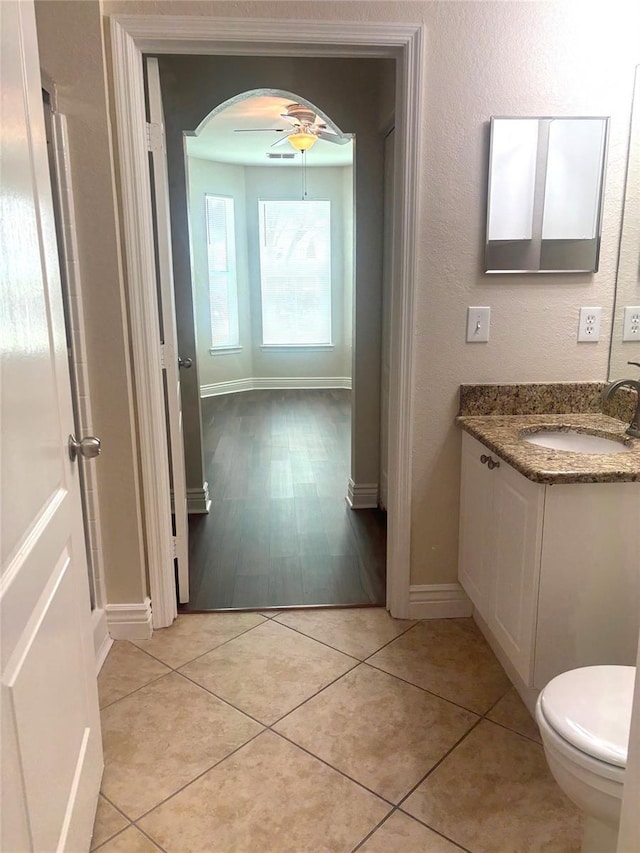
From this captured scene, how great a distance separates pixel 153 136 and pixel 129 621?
1811 mm

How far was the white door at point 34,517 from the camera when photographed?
1.03 meters

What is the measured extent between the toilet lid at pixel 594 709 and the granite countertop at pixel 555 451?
509 mm

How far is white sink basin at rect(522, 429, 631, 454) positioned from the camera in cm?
215

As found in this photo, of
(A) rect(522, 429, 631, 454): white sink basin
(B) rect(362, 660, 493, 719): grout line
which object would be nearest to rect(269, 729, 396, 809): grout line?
(B) rect(362, 660, 493, 719): grout line

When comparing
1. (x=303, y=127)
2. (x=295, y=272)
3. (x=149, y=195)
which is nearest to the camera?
(x=149, y=195)

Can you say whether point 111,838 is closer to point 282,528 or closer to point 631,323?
point 282,528

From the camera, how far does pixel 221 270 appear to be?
24.4ft

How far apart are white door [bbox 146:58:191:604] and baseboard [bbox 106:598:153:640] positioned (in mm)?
233

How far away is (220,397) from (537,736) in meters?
6.04

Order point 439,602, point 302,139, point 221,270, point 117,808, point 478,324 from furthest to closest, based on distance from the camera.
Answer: point 221,270, point 302,139, point 439,602, point 478,324, point 117,808

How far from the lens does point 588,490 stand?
1755 millimetres

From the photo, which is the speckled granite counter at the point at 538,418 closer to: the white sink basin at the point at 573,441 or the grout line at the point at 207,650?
the white sink basin at the point at 573,441

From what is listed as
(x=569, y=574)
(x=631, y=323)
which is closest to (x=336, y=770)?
(x=569, y=574)

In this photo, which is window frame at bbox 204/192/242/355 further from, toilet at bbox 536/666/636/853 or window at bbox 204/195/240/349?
toilet at bbox 536/666/636/853
